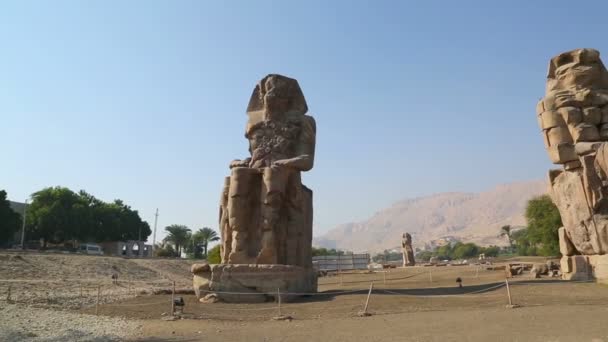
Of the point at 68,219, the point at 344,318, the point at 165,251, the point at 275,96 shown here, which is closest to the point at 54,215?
the point at 68,219

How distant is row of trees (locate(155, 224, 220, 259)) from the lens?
51.9m

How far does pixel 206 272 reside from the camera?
10180mm

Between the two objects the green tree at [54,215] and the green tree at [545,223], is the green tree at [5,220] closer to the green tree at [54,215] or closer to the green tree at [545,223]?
the green tree at [54,215]

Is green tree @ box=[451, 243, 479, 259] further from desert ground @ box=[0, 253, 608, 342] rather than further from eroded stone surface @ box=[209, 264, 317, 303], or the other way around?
eroded stone surface @ box=[209, 264, 317, 303]

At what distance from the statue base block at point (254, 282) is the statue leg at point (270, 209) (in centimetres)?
33

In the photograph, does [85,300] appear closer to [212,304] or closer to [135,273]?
[212,304]

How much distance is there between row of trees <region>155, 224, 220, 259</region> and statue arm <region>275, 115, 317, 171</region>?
42.2m

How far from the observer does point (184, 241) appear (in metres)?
53.6

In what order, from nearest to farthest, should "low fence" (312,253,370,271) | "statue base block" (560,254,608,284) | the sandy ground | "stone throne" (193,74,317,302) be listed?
the sandy ground → "stone throne" (193,74,317,302) → "statue base block" (560,254,608,284) → "low fence" (312,253,370,271)

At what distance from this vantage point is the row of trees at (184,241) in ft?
170

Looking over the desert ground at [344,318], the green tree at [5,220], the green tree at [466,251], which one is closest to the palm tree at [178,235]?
the green tree at [5,220]

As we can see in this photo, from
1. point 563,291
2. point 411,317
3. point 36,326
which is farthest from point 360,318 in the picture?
point 36,326

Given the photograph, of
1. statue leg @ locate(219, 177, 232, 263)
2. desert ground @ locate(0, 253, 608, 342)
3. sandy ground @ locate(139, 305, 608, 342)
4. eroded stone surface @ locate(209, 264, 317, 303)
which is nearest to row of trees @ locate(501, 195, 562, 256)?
desert ground @ locate(0, 253, 608, 342)

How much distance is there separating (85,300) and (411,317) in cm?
869
